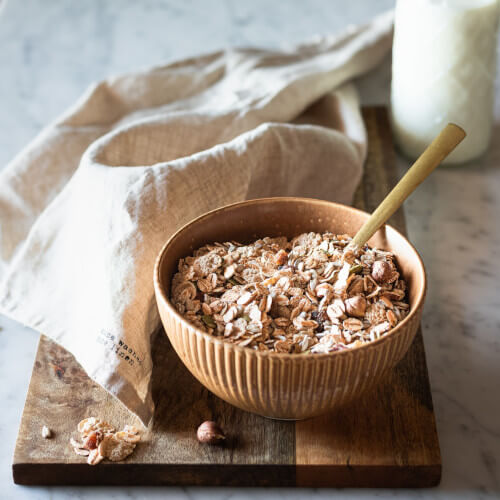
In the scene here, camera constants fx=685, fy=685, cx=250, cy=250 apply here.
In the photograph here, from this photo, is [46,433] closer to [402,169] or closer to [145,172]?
[145,172]

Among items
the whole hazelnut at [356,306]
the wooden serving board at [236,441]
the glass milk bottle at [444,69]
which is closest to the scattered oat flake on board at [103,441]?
the wooden serving board at [236,441]

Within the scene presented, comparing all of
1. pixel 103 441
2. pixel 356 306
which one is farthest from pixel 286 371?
pixel 103 441

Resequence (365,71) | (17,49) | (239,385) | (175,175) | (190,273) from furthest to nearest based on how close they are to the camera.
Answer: (17,49) < (365,71) < (175,175) < (190,273) < (239,385)

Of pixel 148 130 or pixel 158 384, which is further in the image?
pixel 148 130

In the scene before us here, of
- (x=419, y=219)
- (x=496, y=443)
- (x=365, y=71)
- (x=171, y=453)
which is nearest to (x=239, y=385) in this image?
(x=171, y=453)

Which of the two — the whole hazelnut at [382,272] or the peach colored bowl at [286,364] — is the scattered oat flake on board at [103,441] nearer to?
the peach colored bowl at [286,364]

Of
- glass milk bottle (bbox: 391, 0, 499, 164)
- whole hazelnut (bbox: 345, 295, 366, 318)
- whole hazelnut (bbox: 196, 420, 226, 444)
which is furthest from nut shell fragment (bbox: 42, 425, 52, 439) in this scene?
glass milk bottle (bbox: 391, 0, 499, 164)

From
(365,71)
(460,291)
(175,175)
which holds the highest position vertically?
(175,175)

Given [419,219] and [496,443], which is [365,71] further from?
[496,443]

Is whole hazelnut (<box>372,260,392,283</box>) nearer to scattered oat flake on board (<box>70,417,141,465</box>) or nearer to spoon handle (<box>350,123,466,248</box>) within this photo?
spoon handle (<box>350,123,466,248</box>)
